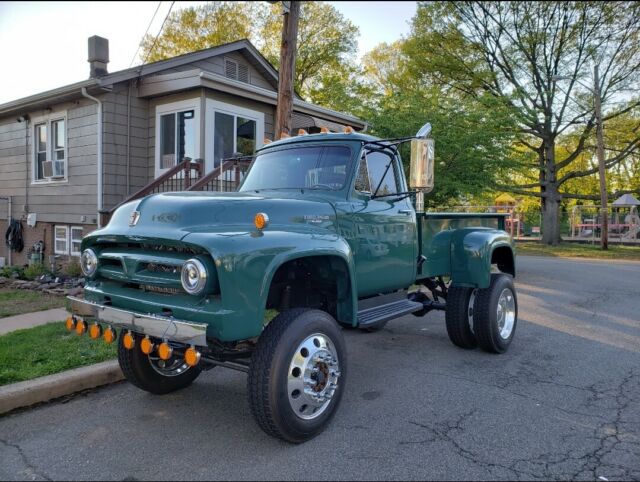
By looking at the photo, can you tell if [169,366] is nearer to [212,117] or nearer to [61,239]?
[212,117]

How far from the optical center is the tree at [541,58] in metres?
23.0

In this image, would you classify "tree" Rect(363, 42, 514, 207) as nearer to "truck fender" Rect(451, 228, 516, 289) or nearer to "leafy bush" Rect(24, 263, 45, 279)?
"truck fender" Rect(451, 228, 516, 289)

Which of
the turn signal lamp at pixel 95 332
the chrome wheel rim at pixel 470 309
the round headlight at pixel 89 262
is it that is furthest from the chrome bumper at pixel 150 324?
the chrome wheel rim at pixel 470 309

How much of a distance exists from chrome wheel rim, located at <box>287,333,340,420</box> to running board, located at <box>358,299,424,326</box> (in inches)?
24.8

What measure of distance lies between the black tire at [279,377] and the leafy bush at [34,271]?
998cm

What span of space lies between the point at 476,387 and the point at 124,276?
10.5 ft

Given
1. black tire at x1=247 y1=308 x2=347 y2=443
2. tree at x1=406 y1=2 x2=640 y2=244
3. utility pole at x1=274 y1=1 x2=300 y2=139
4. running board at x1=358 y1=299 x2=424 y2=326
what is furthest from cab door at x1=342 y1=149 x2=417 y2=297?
tree at x1=406 y1=2 x2=640 y2=244

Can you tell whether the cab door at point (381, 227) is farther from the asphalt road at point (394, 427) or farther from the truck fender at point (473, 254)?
the asphalt road at point (394, 427)

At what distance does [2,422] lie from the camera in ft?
12.8

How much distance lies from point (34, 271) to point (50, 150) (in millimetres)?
3423

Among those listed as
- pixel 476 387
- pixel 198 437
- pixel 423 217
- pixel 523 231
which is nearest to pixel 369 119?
pixel 423 217

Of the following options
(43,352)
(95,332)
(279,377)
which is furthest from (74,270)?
(279,377)

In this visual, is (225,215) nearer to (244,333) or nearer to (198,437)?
(244,333)

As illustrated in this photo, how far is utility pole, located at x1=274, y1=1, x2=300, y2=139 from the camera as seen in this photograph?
25.8 feet
